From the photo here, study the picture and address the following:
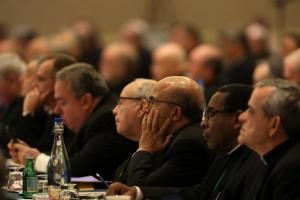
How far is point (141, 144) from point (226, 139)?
1.85 feet

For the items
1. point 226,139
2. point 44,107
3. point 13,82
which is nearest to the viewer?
point 226,139

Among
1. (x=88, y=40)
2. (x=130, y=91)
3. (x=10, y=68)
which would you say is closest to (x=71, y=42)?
(x=88, y=40)

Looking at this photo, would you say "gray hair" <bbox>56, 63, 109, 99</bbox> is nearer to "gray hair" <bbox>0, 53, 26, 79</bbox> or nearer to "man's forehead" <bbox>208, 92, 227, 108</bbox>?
"man's forehead" <bbox>208, 92, 227, 108</bbox>

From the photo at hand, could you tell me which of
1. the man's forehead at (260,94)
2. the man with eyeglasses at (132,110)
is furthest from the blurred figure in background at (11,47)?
the man's forehead at (260,94)

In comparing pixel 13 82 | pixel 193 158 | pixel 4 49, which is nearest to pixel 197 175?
pixel 193 158

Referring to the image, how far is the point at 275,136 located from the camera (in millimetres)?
5113

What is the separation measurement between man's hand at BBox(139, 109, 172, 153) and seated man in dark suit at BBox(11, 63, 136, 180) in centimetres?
97

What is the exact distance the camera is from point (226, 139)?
5.72 meters

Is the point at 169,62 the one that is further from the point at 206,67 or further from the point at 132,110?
the point at 132,110

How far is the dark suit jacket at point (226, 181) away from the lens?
525cm

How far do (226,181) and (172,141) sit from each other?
62 cm

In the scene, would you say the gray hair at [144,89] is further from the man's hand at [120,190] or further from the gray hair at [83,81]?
the man's hand at [120,190]

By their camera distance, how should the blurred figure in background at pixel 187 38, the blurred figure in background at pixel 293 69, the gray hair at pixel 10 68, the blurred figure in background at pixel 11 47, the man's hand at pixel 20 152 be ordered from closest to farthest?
the man's hand at pixel 20 152, the blurred figure in background at pixel 293 69, the gray hair at pixel 10 68, the blurred figure in background at pixel 11 47, the blurred figure in background at pixel 187 38

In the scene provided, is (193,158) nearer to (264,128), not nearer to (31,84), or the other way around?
(264,128)
